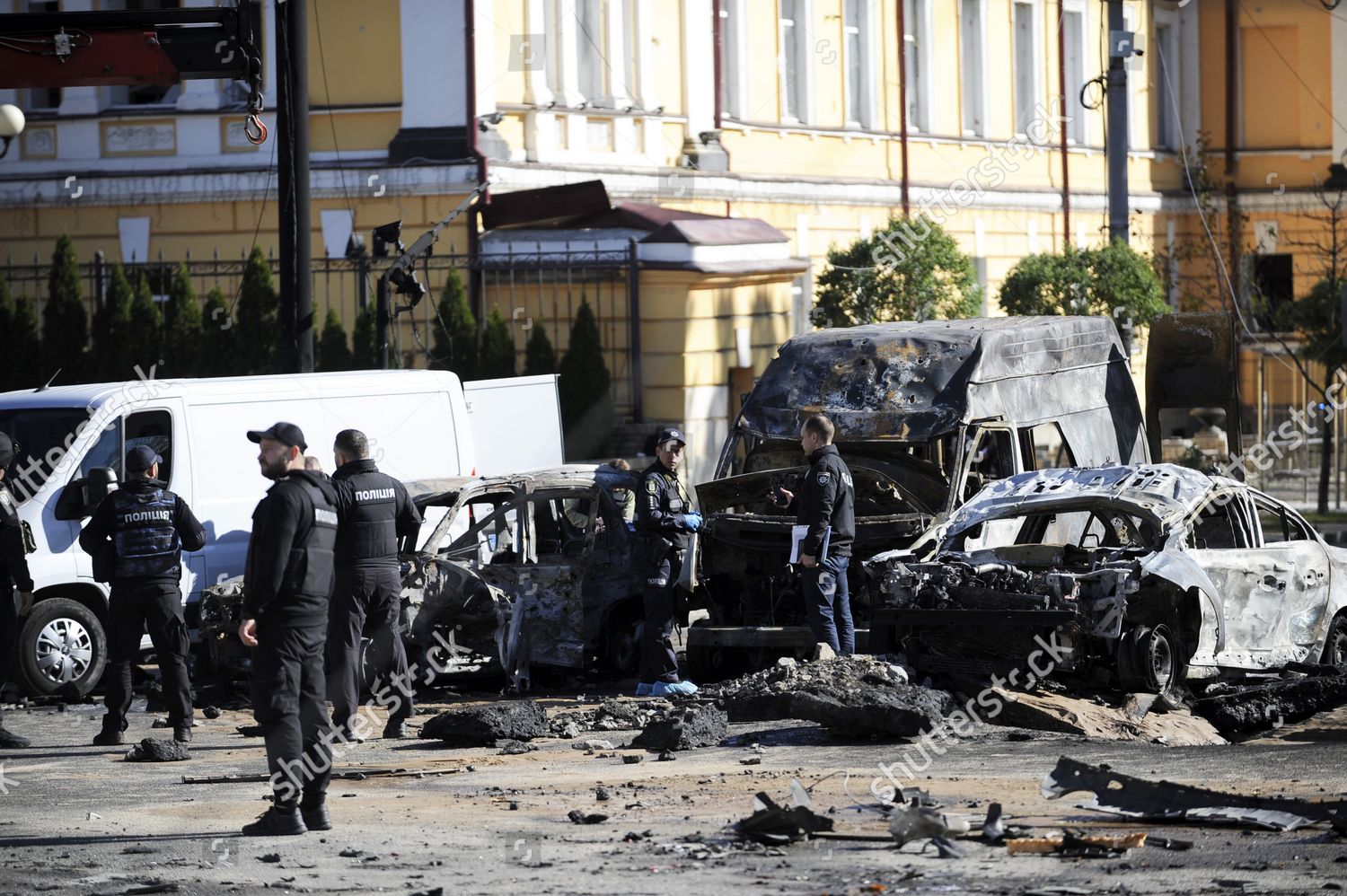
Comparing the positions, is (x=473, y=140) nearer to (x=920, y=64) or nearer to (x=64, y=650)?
(x=64, y=650)

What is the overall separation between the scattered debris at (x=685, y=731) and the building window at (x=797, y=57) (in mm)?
20368

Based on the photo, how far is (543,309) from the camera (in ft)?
79.6

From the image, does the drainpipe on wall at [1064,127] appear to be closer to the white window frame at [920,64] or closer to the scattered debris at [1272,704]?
the white window frame at [920,64]

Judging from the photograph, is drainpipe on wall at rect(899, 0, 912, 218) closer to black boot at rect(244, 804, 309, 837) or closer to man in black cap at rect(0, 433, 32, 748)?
man in black cap at rect(0, 433, 32, 748)

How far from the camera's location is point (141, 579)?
12148 millimetres

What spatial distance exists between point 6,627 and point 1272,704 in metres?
7.13

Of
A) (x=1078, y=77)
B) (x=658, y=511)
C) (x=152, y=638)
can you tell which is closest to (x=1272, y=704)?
(x=658, y=511)

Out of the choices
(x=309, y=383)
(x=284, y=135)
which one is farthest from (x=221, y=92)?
(x=309, y=383)

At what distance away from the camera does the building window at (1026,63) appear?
1484 inches

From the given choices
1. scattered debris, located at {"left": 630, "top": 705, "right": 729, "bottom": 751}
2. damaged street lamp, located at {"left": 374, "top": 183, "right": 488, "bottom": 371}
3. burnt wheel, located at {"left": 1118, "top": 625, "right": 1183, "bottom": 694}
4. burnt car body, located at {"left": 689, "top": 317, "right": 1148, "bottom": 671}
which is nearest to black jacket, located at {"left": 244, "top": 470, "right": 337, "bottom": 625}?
scattered debris, located at {"left": 630, "top": 705, "right": 729, "bottom": 751}

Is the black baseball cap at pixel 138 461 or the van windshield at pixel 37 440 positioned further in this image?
the van windshield at pixel 37 440

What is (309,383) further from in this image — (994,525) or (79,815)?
(79,815)

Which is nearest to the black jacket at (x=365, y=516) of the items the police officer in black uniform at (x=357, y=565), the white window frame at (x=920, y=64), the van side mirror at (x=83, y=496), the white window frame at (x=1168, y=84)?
the police officer in black uniform at (x=357, y=565)

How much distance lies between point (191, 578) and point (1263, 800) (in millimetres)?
8265
